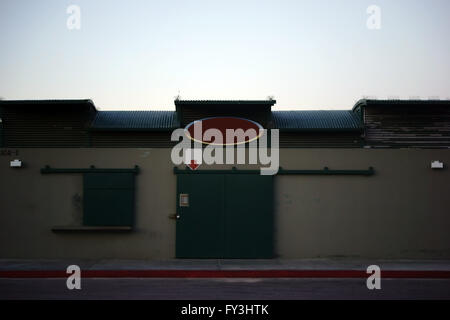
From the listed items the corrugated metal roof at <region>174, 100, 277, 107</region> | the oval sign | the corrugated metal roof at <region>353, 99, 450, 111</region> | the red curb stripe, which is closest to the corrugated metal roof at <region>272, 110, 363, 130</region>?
the corrugated metal roof at <region>353, 99, 450, 111</region>

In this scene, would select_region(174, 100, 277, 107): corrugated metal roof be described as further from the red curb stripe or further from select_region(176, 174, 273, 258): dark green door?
the red curb stripe

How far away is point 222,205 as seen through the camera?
12648mm

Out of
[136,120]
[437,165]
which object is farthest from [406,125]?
[136,120]

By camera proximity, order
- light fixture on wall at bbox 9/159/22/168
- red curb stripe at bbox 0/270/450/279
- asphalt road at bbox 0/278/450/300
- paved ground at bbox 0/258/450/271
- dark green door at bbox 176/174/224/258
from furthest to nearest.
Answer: light fixture on wall at bbox 9/159/22/168
dark green door at bbox 176/174/224/258
paved ground at bbox 0/258/450/271
red curb stripe at bbox 0/270/450/279
asphalt road at bbox 0/278/450/300

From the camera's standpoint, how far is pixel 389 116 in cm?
2389

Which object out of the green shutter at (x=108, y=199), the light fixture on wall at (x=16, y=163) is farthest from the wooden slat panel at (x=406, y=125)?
the light fixture on wall at (x=16, y=163)

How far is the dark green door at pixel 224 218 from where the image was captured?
12.6 metres

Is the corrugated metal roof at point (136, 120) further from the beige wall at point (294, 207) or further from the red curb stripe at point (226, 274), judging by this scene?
the red curb stripe at point (226, 274)

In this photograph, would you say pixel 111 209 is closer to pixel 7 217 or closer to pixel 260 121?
pixel 7 217

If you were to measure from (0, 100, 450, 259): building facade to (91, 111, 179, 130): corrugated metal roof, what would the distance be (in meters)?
11.0

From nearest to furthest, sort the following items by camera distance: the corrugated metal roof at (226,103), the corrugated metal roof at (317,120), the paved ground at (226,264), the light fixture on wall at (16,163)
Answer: the paved ground at (226,264) → the light fixture on wall at (16,163) → the corrugated metal roof at (226,103) → the corrugated metal roof at (317,120)

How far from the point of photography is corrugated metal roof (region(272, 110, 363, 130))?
78.2ft

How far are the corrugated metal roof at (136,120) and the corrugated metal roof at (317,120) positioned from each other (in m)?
5.32
